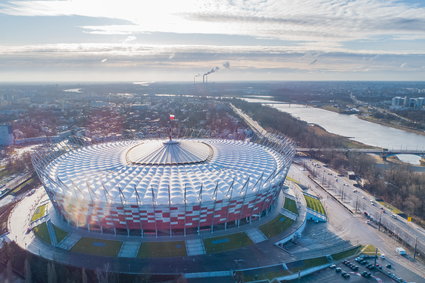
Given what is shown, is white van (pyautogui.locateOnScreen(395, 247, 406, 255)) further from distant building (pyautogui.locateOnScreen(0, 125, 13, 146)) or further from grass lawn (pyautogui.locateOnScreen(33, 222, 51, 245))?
distant building (pyautogui.locateOnScreen(0, 125, 13, 146))

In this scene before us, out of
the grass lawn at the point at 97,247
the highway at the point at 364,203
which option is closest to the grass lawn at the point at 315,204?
the highway at the point at 364,203

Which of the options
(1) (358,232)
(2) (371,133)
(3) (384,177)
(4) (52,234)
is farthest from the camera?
(2) (371,133)

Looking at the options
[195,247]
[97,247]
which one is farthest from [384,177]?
[97,247]

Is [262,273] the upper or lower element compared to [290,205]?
lower

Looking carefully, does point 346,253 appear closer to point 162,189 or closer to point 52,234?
point 162,189

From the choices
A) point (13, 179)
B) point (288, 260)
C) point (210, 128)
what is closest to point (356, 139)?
point (210, 128)

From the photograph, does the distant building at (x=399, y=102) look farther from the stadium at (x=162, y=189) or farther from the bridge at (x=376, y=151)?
the stadium at (x=162, y=189)

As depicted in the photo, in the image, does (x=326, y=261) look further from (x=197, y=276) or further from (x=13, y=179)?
(x=13, y=179)
